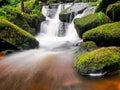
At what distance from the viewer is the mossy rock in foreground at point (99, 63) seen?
659 cm

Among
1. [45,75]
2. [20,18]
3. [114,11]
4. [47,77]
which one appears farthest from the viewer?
[20,18]

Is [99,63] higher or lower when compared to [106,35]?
lower

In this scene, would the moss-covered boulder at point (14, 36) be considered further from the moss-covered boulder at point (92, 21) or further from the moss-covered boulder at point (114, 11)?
the moss-covered boulder at point (114, 11)

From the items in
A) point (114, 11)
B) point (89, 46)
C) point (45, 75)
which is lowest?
point (45, 75)

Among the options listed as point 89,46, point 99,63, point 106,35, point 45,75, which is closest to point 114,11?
point 106,35

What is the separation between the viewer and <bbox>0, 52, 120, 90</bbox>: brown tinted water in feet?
19.5

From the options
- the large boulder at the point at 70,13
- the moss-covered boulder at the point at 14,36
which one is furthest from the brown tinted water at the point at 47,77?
the large boulder at the point at 70,13

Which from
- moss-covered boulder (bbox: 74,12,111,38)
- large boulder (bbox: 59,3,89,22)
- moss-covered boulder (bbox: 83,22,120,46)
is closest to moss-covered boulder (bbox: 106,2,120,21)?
moss-covered boulder (bbox: 74,12,111,38)

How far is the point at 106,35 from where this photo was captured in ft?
31.9

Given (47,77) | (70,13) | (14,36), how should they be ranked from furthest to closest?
1. (70,13)
2. (14,36)
3. (47,77)

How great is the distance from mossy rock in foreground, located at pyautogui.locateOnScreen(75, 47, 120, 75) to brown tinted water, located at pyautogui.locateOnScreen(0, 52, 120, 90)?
21 cm

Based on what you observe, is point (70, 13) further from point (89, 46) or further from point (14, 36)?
point (89, 46)

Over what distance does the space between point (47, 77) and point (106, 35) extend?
4041mm

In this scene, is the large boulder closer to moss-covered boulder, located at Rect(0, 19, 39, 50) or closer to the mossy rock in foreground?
moss-covered boulder, located at Rect(0, 19, 39, 50)
